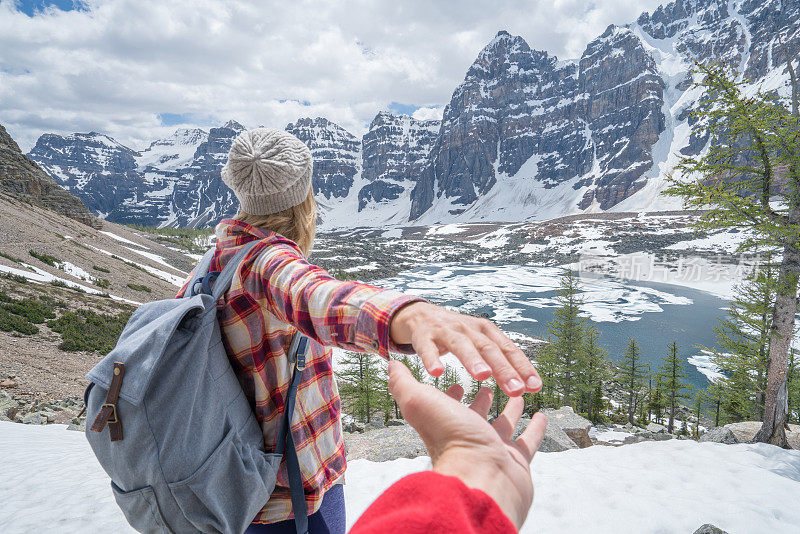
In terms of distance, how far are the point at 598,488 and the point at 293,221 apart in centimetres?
458

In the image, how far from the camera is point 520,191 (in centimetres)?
16900

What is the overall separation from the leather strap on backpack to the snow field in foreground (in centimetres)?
323

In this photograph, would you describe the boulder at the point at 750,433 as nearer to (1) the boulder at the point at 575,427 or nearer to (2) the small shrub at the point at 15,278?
(1) the boulder at the point at 575,427

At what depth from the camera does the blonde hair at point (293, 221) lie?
1521 millimetres

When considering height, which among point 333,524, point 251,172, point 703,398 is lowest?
→ point 703,398

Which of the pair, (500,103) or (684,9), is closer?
(684,9)

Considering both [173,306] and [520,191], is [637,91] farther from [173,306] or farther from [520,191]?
[173,306]

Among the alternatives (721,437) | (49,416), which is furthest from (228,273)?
(721,437)

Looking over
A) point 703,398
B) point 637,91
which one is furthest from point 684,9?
point 703,398

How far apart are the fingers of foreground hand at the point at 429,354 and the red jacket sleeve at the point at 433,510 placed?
19cm

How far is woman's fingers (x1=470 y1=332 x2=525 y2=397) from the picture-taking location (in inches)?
32.6

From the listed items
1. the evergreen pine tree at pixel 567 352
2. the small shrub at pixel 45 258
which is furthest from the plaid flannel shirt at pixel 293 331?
the small shrub at pixel 45 258

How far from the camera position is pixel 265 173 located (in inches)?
58.3

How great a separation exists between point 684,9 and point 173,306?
255526 mm
